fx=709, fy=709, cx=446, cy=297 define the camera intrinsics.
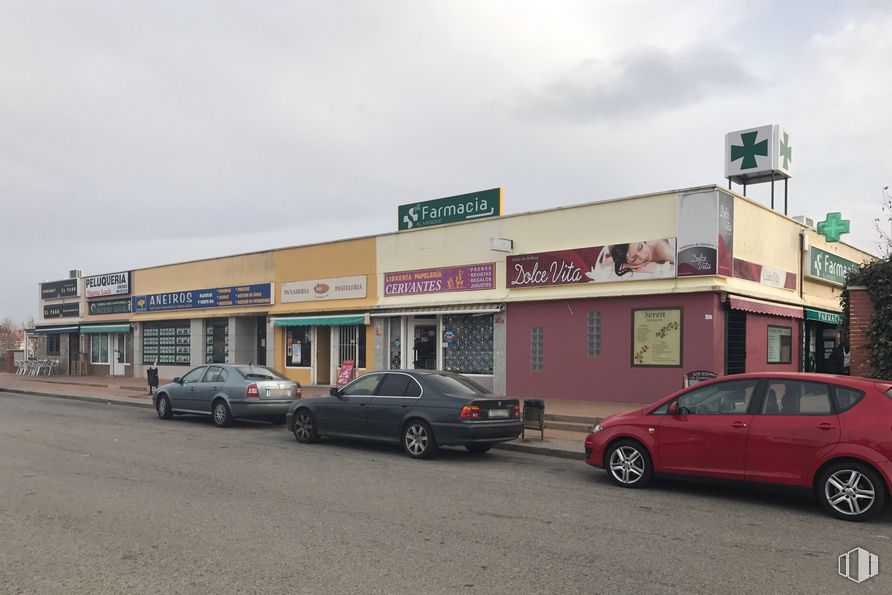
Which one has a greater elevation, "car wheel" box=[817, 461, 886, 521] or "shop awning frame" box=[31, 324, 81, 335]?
"shop awning frame" box=[31, 324, 81, 335]

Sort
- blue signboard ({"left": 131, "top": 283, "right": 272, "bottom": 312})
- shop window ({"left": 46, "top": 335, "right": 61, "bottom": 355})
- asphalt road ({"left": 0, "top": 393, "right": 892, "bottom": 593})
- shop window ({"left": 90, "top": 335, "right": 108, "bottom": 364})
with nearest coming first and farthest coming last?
asphalt road ({"left": 0, "top": 393, "right": 892, "bottom": 593}) → blue signboard ({"left": 131, "top": 283, "right": 272, "bottom": 312}) → shop window ({"left": 90, "top": 335, "right": 108, "bottom": 364}) → shop window ({"left": 46, "top": 335, "right": 61, "bottom": 355})

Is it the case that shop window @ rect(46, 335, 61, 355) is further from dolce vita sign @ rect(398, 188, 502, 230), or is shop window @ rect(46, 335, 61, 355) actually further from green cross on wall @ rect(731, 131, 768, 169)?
green cross on wall @ rect(731, 131, 768, 169)

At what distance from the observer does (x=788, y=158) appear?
70.0ft

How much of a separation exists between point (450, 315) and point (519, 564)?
15.5m

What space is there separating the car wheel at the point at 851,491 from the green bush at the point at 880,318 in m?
6.82

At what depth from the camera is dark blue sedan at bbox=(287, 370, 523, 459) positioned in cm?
1077

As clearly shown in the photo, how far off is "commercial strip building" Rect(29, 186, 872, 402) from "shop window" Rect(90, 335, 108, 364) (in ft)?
35.1

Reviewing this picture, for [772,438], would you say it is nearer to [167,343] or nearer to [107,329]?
[167,343]

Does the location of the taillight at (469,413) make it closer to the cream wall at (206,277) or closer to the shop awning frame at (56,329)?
the cream wall at (206,277)

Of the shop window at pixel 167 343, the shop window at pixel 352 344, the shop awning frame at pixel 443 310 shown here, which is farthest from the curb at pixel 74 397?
the shop awning frame at pixel 443 310

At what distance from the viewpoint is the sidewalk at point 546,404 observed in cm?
1206

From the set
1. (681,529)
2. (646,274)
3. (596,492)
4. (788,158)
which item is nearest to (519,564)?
(681,529)

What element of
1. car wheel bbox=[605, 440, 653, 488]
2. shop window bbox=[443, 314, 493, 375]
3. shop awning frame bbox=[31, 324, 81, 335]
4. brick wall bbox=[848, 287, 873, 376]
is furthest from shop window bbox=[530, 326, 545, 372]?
shop awning frame bbox=[31, 324, 81, 335]

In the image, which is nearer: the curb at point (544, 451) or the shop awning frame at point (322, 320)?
the curb at point (544, 451)
